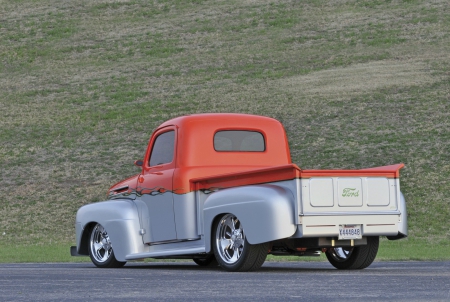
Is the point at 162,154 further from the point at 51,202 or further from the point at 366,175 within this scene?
the point at 51,202

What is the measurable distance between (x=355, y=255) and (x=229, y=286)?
4.21 metres

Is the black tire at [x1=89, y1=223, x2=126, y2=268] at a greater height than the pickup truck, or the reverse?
the pickup truck

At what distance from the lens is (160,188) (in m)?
14.6

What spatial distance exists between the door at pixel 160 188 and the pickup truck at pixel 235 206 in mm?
17

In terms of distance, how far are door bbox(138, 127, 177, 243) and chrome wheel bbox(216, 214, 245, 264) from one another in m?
1.13

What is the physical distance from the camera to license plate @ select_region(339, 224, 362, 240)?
1268 centimetres

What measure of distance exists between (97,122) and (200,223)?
29.1m

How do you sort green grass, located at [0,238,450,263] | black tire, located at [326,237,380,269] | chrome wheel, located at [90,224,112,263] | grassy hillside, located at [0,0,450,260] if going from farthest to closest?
grassy hillside, located at [0,0,450,260] < green grass, located at [0,238,450,263] < chrome wheel, located at [90,224,112,263] < black tire, located at [326,237,380,269]

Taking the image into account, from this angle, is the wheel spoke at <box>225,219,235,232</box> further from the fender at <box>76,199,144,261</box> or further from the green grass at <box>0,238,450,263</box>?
the green grass at <box>0,238,450,263</box>

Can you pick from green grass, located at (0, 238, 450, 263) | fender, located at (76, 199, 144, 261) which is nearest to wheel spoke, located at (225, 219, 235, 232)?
fender, located at (76, 199, 144, 261)

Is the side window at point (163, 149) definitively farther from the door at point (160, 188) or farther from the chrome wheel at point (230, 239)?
the chrome wheel at point (230, 239)

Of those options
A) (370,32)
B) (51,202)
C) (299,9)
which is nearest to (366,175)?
(51,202)

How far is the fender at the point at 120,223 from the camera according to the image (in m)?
14.8

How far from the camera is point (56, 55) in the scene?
182 feet
